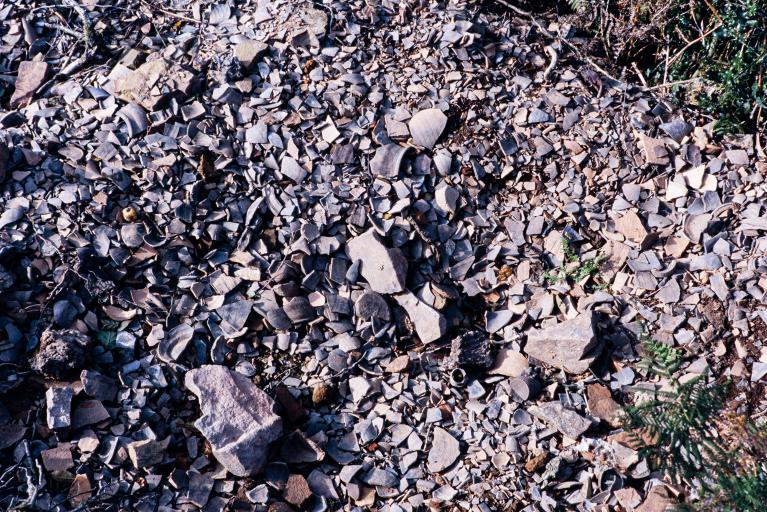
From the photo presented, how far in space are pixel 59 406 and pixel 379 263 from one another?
138cm

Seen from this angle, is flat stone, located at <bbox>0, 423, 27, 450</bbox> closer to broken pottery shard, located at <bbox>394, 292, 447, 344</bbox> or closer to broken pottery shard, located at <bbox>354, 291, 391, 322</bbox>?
broken pottery shard, located at <bbox>354, 291, 391, 322</bbox>

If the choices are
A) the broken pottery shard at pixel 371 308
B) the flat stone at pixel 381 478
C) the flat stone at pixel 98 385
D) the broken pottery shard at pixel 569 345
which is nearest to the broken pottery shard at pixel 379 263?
the broken pottery shard at pixel 371 308

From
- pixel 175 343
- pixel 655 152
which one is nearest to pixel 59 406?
pixel 175 343

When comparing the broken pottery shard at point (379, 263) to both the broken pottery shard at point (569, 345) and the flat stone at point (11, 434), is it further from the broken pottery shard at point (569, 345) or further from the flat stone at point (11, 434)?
the flat stone at point (11, 434)

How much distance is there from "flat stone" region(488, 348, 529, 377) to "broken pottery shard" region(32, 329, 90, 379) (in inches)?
65.1

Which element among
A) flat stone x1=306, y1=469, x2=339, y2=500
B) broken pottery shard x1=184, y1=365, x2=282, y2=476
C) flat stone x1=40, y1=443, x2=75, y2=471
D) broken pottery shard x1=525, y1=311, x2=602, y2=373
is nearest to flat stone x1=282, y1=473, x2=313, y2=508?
flat stone x1=306, y1=469, x2=339, y2=500

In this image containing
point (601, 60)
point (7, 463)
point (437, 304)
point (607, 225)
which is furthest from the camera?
point (601, 60)

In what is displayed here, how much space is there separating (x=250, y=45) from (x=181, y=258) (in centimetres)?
114

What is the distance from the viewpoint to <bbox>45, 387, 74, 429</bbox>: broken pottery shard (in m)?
2.85

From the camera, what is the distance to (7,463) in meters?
2.81

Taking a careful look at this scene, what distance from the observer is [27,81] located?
12.2 feet

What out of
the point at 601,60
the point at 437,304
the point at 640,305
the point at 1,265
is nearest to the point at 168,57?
the point at 1,265

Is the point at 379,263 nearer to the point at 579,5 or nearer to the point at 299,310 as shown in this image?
the point at 299,310

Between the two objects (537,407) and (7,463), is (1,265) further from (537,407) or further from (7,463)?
(537,407)
